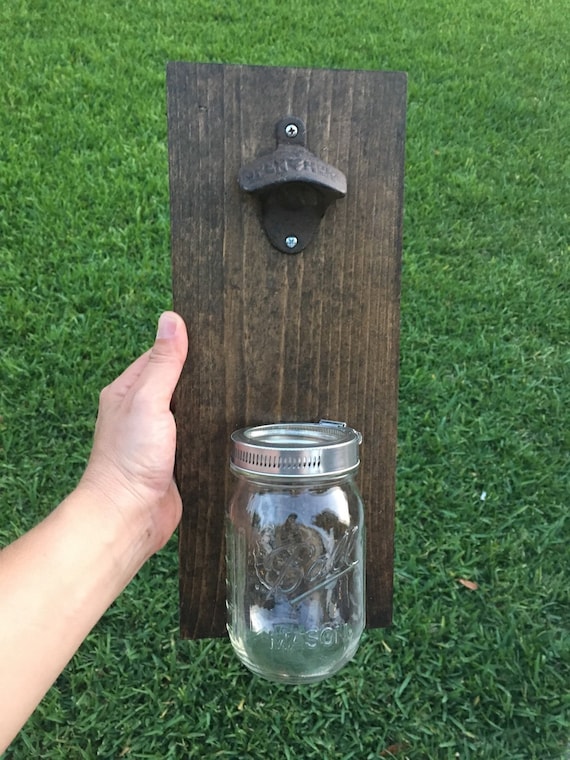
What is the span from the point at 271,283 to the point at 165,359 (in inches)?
11.3

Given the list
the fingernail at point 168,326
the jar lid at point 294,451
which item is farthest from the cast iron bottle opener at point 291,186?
the jar lid at point 294,451

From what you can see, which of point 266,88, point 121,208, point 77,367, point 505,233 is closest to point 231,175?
point 266,88

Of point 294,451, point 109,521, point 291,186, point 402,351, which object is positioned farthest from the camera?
point 402,351

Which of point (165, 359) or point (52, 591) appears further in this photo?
point (165, 359)

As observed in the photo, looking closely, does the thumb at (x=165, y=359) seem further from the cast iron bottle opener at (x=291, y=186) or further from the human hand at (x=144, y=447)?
the cast iron bottle opener at (x=291, y=186)

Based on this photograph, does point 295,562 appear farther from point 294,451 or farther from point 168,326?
point 168,326

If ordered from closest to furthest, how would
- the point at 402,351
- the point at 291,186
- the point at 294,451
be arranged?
the point at 294,451
the point at 291,186
the point at 402,351

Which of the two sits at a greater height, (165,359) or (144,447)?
(165,359)

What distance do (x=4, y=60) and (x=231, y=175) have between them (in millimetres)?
3175

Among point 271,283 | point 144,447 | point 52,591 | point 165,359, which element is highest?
point 271,283

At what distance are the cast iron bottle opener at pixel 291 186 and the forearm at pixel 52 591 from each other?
722mm

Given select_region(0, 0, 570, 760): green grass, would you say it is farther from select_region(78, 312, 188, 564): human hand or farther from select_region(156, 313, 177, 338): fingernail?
select_region(156, 313, 177, 338): fingernail

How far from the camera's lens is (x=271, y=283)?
4.95ft

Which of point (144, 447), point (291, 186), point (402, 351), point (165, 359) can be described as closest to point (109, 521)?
point (144, 447)
